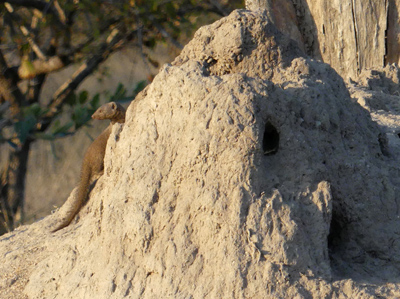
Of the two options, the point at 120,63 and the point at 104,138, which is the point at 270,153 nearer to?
the point at 104,138

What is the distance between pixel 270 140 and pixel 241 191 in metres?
0.32

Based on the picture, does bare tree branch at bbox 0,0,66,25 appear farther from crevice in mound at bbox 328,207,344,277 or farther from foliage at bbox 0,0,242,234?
crevice in mound at bbox 328,207,344,277

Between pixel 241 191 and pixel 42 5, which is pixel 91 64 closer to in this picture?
pixel 42 5

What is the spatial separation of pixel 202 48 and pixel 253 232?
0.87m

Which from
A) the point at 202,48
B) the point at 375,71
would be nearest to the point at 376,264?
the point at 202,48

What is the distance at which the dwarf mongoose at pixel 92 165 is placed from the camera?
325 centimetres

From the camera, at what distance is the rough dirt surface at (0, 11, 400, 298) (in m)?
1.86

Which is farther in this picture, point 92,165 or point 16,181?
point 16,181

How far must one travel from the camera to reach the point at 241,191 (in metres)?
1.89

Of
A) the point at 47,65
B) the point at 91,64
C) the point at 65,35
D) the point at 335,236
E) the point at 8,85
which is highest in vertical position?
the point at 335,236

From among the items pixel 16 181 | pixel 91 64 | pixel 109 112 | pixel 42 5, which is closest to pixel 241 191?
pixel 109 112

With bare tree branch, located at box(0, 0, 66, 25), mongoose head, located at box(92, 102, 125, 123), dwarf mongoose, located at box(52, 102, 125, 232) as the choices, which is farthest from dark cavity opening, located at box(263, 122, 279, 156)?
bare tree branch, located at box(0, 0, 66, 25)

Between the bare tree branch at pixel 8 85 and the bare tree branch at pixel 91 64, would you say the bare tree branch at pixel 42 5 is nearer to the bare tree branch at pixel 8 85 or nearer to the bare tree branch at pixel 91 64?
the bare tree branch at pixel 91 64

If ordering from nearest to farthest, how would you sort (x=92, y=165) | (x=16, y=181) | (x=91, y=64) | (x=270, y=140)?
(x=270, y=140)
(x=92, y=165)
(x=91, y=64)
(x=16, y=181)
